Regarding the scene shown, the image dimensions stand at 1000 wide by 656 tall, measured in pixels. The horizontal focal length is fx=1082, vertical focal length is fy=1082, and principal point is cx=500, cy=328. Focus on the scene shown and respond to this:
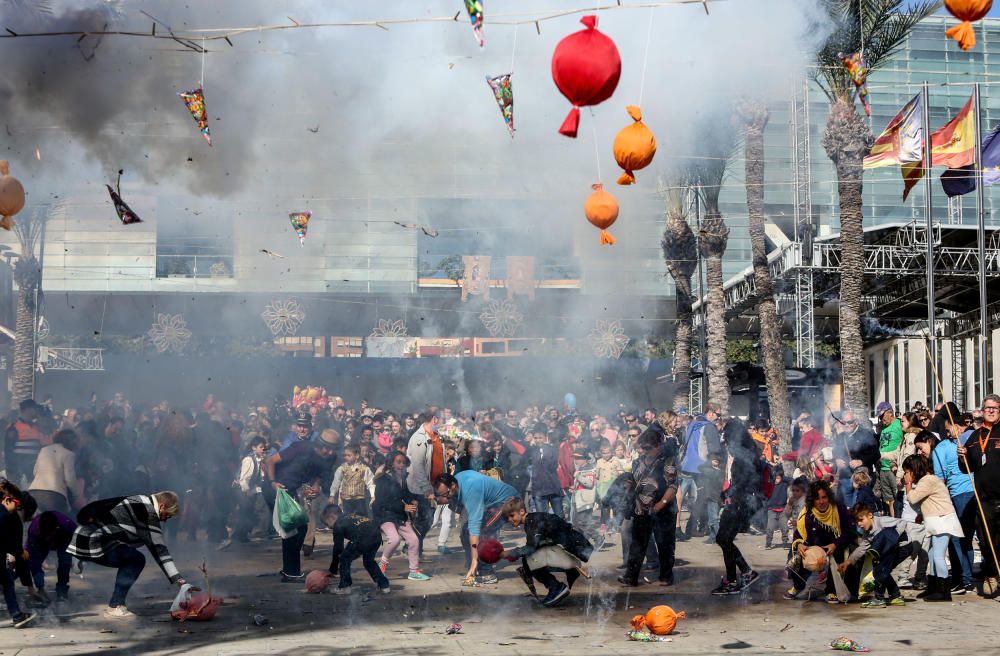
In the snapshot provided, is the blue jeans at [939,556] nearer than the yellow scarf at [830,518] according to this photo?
Yes

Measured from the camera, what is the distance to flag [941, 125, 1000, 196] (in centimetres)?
1770

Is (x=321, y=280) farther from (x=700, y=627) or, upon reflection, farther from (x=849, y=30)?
(x=700, y=627)

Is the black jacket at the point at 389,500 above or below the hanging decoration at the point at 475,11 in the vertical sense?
below

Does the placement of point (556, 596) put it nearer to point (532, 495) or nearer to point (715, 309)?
point (532, 495)

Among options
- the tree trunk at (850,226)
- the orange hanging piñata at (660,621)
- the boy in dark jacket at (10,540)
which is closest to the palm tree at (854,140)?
the tree trunk at (850,226)

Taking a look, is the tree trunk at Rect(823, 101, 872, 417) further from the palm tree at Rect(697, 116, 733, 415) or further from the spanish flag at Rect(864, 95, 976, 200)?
the palm tree at Rect(697, 116, 733, 415)

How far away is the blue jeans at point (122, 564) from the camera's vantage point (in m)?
8.26

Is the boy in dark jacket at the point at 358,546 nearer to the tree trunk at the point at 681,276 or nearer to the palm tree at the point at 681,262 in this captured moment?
the palm tree at the point at 681,262

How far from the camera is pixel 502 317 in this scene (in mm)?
28453

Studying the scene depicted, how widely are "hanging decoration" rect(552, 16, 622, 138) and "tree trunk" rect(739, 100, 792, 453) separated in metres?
11.6

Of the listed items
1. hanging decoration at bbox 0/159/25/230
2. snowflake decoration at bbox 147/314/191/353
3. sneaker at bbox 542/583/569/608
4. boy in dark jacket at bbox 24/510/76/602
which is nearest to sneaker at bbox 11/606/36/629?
boy in dark jacket at bbox 24/510/76/602

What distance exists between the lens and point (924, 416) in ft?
39.7

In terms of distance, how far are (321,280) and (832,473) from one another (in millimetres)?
14958

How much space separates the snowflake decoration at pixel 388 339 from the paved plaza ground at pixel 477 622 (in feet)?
71.3
